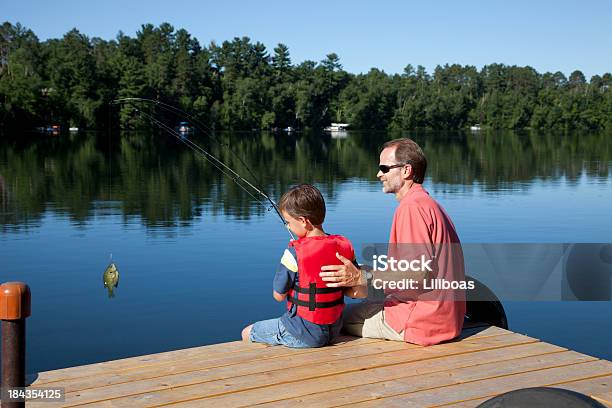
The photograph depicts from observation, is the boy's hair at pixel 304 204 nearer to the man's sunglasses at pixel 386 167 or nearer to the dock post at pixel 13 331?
the man's sunglasses at pixel 386 167

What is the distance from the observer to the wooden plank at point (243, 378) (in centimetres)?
366

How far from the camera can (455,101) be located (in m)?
122

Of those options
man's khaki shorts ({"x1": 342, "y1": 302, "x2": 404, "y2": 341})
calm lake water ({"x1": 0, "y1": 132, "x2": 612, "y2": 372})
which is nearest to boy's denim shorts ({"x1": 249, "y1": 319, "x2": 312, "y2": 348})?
man's khaki shorts ({"x1": 342, "y1": 302, "x2": 404, "y2": 341})

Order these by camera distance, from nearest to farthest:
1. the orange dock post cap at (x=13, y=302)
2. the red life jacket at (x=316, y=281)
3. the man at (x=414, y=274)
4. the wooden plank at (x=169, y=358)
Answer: the orange dock post cap at (x=13, y=302)
the wooden plank at (x=169, y=358)
the man at (x=414, y=274)
the red life jacket at (x=316, y=281)

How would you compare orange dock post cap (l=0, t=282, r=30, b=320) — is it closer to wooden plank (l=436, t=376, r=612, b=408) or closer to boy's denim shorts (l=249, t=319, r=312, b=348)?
boy's denim shorts (l=249, t=319, r=312, b=348)

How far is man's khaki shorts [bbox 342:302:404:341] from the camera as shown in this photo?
448 cm

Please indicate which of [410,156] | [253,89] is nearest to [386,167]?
[410,156]

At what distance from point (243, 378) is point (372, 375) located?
0.67m

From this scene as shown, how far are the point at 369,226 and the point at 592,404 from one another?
45.7ft

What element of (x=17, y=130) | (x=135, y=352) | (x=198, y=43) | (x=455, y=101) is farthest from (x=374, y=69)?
(x=135, y=352)

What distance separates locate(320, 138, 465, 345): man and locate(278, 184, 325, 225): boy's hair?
0.95 ft

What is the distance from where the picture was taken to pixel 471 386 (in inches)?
149

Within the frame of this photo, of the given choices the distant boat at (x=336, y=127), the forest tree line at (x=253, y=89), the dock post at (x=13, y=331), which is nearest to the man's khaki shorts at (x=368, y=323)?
the dock post at (x=13, y=331)

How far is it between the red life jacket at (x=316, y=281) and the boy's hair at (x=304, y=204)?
0.13m
